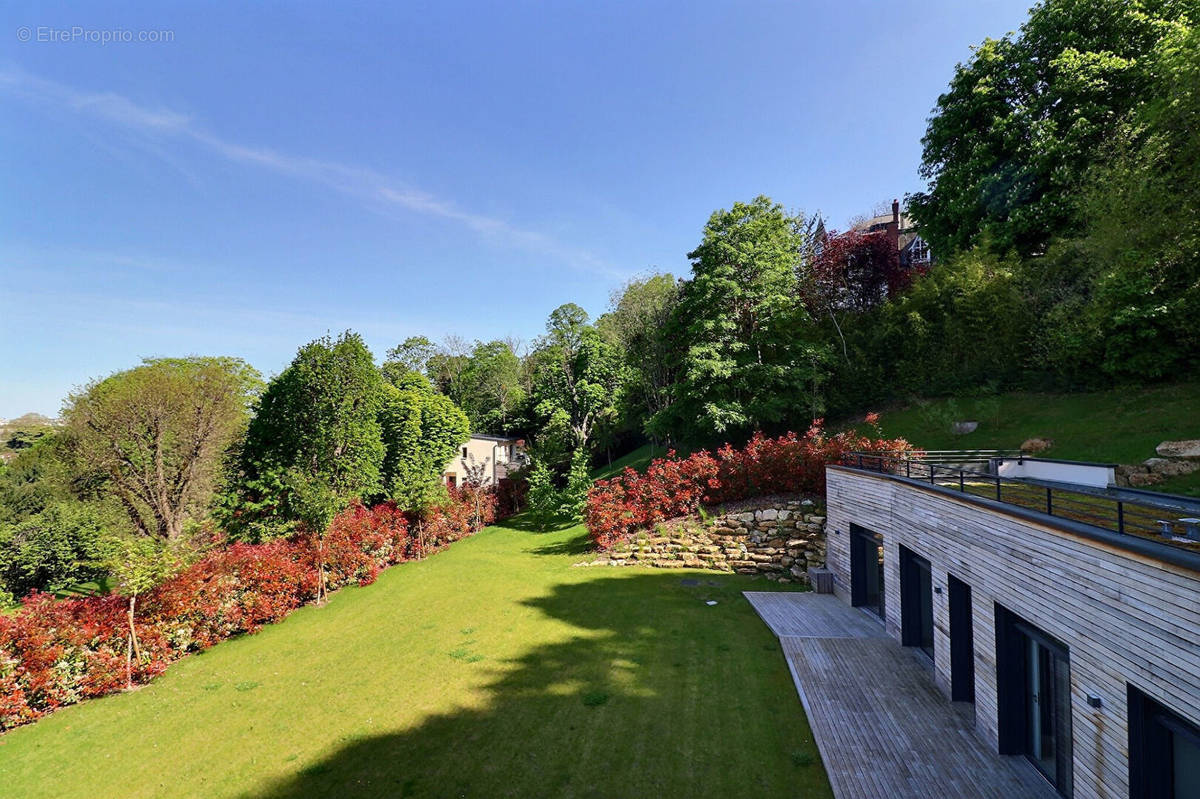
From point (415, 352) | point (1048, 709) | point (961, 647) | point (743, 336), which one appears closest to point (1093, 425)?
point (743, 336)

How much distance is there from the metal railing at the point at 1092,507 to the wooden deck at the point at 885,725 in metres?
3.18

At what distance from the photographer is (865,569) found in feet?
37.9

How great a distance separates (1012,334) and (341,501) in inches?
975

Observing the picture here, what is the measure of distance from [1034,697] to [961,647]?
1543 millimetres

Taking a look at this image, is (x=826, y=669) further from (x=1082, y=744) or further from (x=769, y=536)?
(x=769, y=536)

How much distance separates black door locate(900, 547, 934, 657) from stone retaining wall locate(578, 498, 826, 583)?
4776mm

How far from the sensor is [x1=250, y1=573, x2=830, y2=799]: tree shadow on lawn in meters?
5.79

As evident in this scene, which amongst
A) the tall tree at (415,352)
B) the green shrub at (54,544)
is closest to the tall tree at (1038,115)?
the green shrub at (54,544)

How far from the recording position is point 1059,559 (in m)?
4.88

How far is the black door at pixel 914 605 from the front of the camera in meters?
8.98

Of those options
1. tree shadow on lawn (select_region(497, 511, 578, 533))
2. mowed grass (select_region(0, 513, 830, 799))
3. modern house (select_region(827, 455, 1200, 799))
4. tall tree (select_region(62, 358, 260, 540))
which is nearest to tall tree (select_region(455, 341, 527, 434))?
tree shadow on lawn (select_region(497, 511, 578, 533))

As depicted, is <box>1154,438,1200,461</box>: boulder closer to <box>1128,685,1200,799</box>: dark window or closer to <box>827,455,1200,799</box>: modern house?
<box>827,455,1200,799</box>: modern house

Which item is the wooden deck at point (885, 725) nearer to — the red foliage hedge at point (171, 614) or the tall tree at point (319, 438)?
the red foliage hedge at point (171, 614)

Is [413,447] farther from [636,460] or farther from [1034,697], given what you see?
[1034,697]
